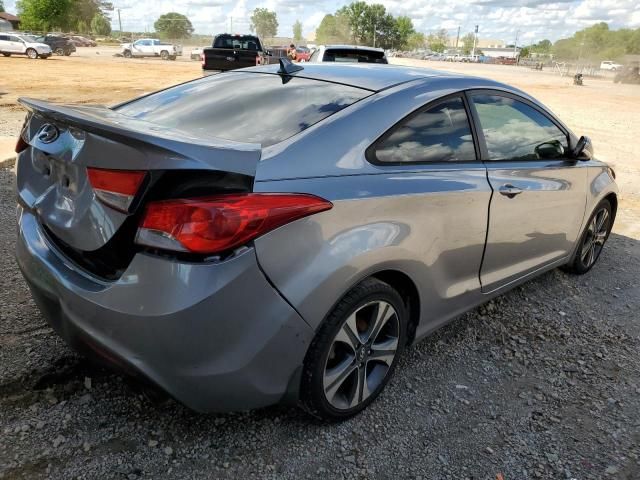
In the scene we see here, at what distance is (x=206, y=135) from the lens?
2.43 metres

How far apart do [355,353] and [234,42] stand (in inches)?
832

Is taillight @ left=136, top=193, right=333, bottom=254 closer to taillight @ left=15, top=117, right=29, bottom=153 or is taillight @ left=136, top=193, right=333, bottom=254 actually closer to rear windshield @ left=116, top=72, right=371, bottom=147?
rear windshield @ left=116, top=72, right=371, bottom=147

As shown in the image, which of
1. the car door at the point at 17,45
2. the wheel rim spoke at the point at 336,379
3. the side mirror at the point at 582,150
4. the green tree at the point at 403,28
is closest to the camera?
the wheel rim spoke at the point at 336,379

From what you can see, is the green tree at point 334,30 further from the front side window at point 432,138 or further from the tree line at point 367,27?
the front side window at point 432,138

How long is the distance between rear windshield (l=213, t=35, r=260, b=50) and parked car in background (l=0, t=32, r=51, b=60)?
19559mm

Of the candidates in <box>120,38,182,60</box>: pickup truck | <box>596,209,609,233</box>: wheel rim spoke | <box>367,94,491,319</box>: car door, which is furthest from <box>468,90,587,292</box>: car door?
<box>120,38,182,60</box>: pickup truck

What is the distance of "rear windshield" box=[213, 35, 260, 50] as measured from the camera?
21391mm

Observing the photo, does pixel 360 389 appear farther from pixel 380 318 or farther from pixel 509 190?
pixel 509 190

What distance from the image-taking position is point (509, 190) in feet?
10.0

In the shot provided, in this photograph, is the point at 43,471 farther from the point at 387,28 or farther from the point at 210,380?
the point at 387,28

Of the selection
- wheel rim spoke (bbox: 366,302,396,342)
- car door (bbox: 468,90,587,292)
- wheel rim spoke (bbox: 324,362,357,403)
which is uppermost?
car door (bbox: 468,90,587,292)

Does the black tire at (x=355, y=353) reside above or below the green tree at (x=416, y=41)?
below

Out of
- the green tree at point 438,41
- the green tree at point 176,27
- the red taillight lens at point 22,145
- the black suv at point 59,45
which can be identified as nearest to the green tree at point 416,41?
the green tree at point 438,41

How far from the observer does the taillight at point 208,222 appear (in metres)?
1.86
